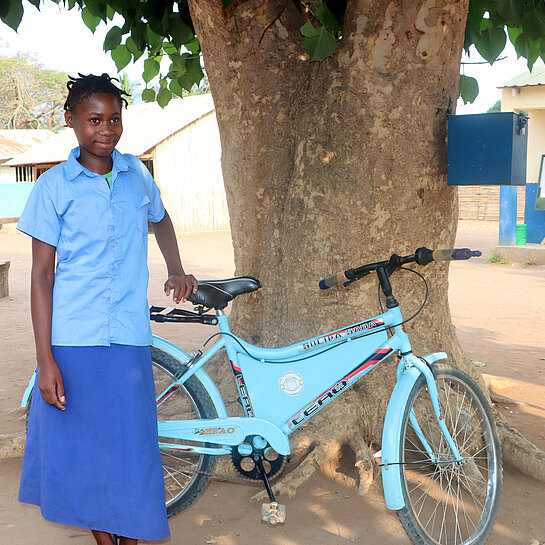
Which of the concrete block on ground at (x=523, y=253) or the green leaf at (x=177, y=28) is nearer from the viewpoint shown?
the green leaf at (x=177, y=28)

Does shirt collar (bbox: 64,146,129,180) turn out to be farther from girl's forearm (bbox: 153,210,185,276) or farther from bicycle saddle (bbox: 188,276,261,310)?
bicycle saddle (bbox: 188,276,261,310)

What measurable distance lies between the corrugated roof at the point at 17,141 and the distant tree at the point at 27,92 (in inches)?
418

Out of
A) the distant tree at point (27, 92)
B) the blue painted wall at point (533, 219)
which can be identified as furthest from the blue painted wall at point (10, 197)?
the blue painted wall at point (533, 219)

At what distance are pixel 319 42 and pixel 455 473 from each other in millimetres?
1986

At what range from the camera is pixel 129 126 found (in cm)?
2214

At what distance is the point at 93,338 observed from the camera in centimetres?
212

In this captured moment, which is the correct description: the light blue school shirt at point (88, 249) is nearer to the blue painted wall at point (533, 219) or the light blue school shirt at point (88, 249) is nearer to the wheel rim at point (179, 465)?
the wheel rim at point (179, 465)

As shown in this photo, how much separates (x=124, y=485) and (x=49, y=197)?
983 millimetres

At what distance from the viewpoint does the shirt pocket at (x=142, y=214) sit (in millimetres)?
2205

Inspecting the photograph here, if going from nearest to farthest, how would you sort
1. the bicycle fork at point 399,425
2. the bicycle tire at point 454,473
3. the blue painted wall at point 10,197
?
the bicycle fork at point 399,425 < the bicycle tire at point 454,473 < the blue painted wall at point 10,197

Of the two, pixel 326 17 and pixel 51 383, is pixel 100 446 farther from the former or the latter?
pixel 326 17

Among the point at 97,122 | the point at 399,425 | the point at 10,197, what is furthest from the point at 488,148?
the point at 10,197

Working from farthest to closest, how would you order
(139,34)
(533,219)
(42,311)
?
(533,219) → (139,34) → (42,311)

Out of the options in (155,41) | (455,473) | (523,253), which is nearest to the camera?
(455,473)
